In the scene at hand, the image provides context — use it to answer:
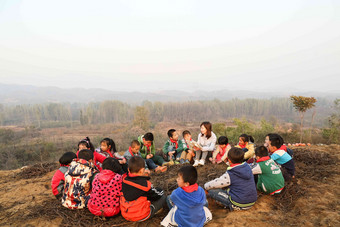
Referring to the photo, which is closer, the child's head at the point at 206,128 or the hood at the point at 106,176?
the hood at the point at 106,176

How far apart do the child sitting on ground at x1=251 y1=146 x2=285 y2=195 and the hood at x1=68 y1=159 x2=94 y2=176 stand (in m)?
2.50

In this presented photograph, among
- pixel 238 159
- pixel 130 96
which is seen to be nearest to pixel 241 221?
pixel 238 159

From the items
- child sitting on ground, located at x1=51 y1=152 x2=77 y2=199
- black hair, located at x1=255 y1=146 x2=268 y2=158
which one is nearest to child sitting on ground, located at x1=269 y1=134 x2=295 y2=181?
black hair, located at x1=255 y1=146 x2=268 y2=158

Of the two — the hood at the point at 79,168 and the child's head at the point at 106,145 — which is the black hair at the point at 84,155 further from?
the child's head at the point at 106,145

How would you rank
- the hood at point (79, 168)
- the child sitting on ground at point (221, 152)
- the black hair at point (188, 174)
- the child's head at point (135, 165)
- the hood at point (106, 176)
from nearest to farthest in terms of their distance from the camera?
1. the black hair at point (188, 174)
2. the child's head at point (135, 165)
3. the hood at point (106, 176)
4. the hood at point (79, 168)
5. the child sitting on ground at point (221, 152)

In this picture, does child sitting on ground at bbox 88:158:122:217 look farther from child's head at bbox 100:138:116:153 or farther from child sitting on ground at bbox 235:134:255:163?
child sitting on ground at bbox 235:134:255:163

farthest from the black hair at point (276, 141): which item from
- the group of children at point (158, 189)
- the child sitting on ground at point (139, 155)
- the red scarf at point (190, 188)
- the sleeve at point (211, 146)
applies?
the child sitting on ground at point (139, 155)

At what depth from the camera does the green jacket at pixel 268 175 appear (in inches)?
109

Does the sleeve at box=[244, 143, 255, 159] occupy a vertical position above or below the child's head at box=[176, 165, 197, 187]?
below

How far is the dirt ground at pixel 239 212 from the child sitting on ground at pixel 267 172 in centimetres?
19

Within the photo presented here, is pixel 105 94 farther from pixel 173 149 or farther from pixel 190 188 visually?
pixel 190 188

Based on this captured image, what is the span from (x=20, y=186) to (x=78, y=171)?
108 inches

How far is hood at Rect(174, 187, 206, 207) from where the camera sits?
2113mm

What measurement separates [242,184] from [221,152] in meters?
2.27
